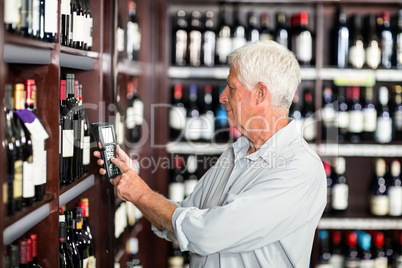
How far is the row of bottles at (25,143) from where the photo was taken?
1176 millimetres

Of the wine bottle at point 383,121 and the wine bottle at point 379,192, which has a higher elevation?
the wine bottle at point 383,121

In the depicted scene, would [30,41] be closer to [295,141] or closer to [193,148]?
[295,141]

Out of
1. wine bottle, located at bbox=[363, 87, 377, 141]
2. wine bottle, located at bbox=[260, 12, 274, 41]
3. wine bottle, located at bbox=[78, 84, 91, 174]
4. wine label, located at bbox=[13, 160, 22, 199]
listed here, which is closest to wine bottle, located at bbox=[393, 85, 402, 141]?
wine bottle, located at bbox=[363, 87, 377, 141]

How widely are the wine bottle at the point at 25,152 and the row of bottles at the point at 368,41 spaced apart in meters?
2.23

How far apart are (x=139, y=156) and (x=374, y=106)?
4.97 feet

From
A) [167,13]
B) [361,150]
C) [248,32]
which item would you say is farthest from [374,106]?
[167,13]

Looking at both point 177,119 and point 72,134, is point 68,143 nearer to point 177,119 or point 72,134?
point 72,134

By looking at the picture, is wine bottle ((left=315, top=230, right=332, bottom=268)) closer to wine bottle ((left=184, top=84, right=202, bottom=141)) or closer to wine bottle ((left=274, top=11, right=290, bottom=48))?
wine bottle ((left=184, top=84, right=202, bottom=141))

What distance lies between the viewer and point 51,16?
1260mm

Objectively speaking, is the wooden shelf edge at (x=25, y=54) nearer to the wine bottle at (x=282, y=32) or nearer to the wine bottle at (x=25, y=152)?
the wine bottle at (x=25, y=152)

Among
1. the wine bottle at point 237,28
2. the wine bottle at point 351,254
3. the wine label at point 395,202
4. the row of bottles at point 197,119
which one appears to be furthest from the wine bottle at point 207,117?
the wine label at point 395,202

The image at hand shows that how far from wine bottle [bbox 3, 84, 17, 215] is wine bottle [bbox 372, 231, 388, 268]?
240 cm

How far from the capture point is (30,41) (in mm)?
1093

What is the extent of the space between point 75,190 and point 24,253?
0.29 metres
